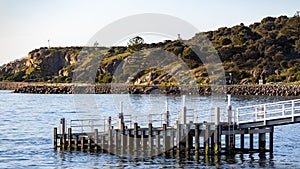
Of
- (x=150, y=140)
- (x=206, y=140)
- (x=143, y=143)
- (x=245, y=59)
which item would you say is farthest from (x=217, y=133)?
(x=245, y=59)

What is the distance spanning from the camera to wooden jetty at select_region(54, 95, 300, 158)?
40.8m

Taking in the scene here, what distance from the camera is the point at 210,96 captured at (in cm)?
14300

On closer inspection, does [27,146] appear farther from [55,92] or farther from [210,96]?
[55,92]

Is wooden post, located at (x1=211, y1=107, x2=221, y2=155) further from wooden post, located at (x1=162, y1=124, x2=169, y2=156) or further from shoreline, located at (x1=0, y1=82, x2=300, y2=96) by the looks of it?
shoreline, located at (x1=0, y1=82, x2=300, y2=96)

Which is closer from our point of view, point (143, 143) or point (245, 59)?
point (143, 143)

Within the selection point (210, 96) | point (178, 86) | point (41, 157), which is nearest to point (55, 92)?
point (178, 86)

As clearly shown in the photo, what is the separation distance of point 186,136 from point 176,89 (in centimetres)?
11574

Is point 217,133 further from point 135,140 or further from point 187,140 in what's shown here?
point 135,140

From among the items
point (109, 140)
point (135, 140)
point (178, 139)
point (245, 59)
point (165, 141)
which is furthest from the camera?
point (245, 59)

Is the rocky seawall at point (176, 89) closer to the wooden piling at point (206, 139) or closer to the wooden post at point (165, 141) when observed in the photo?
the wooden post at point (165, 141)

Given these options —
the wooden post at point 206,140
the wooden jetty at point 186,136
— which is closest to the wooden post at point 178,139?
the wooden jetty at point 186,136

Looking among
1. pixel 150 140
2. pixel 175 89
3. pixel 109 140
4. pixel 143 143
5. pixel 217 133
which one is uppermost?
pixel 175 89

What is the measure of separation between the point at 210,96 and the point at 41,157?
101 m

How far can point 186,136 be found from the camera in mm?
41469
